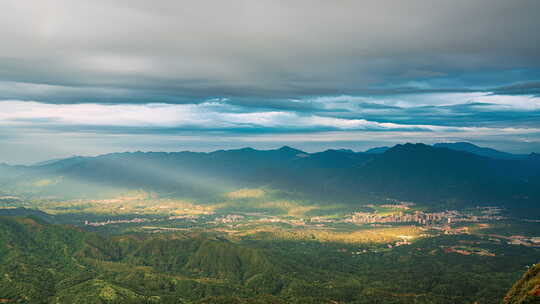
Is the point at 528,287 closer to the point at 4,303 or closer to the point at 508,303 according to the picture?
the point at 508,303

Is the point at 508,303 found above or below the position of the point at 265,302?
above

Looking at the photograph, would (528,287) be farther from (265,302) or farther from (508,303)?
(265,302)

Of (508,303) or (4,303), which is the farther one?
(4,303)

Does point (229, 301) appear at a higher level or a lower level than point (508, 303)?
lower

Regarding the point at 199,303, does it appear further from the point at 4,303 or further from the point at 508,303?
the point at 508,303

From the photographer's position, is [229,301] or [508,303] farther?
[229,301]

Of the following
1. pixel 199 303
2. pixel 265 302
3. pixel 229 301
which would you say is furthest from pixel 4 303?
pixel 265 302

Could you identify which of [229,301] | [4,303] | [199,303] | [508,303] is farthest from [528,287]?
[4,303]
